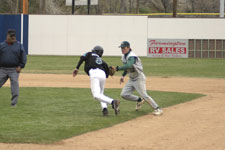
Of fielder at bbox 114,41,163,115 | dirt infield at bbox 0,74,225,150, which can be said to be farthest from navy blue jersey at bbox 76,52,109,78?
dirt infield at bbox 0,74,225,150

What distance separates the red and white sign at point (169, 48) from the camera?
44.5 meters

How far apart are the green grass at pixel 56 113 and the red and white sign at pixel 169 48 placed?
82.4ft

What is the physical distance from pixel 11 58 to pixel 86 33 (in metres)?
33.9

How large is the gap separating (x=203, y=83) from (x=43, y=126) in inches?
523

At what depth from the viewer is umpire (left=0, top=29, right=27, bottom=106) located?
1393cm

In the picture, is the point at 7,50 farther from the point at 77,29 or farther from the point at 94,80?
the point at 77,29

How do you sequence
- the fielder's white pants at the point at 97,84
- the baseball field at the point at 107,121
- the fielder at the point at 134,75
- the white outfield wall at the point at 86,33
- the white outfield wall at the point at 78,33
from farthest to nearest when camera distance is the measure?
the white outfield wall at the point at 78,33 < the white outfield wall at the point at 86,33 < the fielder at the point at 134,75 < the fielder's white pants at the point at 97,84 < the baseball field at the point at 107,121

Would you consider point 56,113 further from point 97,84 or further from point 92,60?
point 92,60

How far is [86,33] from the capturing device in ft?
157

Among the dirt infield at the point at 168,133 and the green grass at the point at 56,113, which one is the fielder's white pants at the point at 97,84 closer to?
the green grass at the point at 56,113

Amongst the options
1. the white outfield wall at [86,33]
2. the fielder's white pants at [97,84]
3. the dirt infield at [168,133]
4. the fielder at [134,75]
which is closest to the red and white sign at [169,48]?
the white outfield wall at [86,33]

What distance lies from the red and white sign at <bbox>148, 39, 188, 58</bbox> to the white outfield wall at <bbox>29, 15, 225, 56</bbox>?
112cm

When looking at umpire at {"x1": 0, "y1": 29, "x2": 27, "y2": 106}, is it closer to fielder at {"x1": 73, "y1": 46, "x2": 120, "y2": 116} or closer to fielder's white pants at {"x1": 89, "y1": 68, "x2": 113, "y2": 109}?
fielder at {"x1": 73, "y1": 46, "x2": 120, "y2": 116}

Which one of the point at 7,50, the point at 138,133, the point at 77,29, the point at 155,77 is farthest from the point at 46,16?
the point at 138,133
